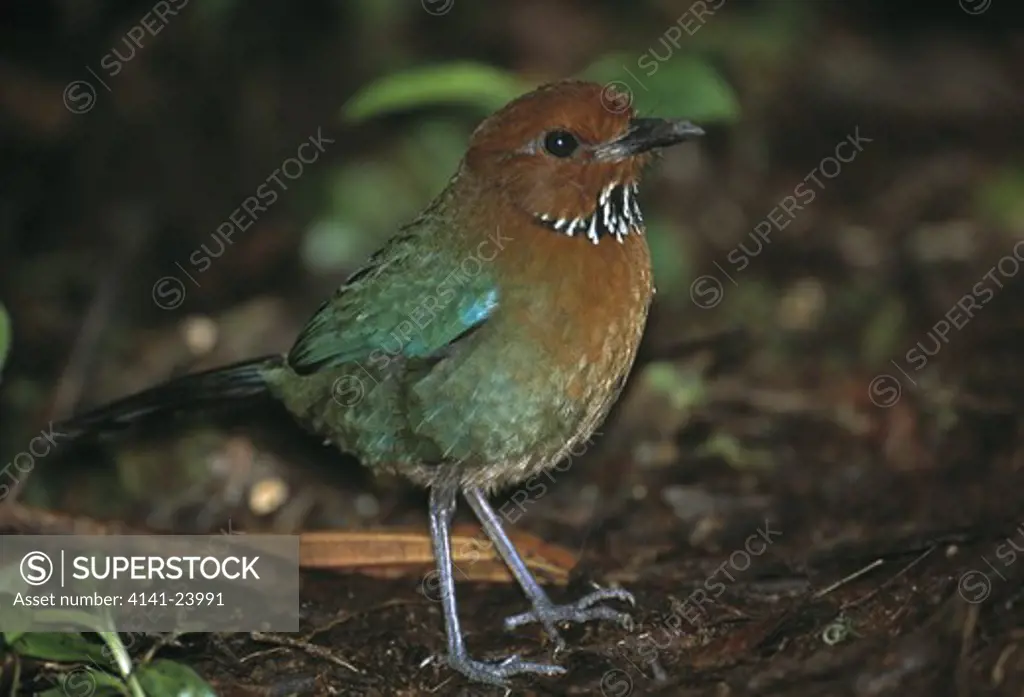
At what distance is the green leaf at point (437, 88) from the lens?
221 inches

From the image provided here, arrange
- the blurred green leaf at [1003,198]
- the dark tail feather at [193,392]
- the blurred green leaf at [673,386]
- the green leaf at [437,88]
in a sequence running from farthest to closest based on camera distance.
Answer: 1. the blurred green leaf at [1003,198]
2. the blurred green leaf at [673,386]
3. the green leaf at [437,88]
4. the dark tail feather at [193,392]

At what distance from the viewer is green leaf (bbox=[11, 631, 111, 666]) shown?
12.9ft

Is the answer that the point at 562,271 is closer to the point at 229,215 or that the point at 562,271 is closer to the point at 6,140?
the point at 229,215

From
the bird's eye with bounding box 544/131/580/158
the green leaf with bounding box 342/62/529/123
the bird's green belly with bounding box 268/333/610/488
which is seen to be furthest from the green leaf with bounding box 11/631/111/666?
the green leaf with bounding box 342/62/529/123

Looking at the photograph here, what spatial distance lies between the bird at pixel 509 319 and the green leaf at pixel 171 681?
0.82 m

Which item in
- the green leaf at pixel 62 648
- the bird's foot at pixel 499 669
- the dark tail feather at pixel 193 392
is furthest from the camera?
the dark tail feather at pixel 193 392

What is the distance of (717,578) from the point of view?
15.6 ft

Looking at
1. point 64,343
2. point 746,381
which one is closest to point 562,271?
point 746,381

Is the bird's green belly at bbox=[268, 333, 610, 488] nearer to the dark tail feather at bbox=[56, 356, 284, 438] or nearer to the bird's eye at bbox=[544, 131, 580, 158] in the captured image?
the dark tail feather at bbox=[56, 356, 284, 438]

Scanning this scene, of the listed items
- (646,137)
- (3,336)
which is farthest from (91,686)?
(646,137)

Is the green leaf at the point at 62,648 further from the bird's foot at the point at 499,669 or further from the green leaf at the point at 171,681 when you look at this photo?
the bird's foot at the point at 499,669

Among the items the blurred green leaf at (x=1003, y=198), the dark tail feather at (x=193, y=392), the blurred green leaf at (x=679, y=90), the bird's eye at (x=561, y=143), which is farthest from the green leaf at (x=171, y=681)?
the blurred green leaf at (x=1003, y=198)

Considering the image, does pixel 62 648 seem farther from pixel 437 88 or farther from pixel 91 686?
pixel 437 88

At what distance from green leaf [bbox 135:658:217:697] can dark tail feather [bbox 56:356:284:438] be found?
141 cm
